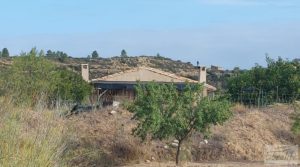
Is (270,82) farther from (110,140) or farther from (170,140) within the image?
(110,140)

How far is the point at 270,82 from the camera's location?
40.4 m

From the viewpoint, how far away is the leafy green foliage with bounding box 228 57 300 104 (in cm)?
3756

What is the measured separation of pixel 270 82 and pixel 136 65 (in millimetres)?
51000

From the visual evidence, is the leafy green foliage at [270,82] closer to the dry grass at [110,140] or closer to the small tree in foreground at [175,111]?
the dry grass at [110,140]

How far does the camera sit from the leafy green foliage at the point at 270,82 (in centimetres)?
3756

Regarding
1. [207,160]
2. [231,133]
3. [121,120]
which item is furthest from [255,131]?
[121,120]

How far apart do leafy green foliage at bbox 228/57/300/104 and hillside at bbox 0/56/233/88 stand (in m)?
33.7

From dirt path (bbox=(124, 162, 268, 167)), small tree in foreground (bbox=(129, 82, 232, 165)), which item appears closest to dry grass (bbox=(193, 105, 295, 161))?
dirt path (bbox=(124, 162, 268, 167))

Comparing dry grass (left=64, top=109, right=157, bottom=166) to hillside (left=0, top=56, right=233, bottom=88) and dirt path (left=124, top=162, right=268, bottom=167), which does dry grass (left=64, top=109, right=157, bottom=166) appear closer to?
dirt path (left=124, top=162, right=268, bottom=167)

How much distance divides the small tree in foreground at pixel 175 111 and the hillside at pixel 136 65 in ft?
188

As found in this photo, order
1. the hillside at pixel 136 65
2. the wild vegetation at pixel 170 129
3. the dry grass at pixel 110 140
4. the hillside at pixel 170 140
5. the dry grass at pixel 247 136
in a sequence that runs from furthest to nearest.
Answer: the hillside at pixel 136 65 < the dry grass at pixel 247 136 < the hillside at pixel 170 140 < the dry grass at pixel 110 140 < the wild vegetation at pixel 170 129

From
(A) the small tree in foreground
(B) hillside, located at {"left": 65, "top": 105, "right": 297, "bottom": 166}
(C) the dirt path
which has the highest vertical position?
(A) the small tree in foreground

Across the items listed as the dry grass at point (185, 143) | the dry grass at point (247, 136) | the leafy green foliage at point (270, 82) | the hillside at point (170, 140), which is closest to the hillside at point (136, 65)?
the leafy green foliage at point (270, 82)

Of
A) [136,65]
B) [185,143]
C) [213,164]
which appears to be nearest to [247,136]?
[185,143]
